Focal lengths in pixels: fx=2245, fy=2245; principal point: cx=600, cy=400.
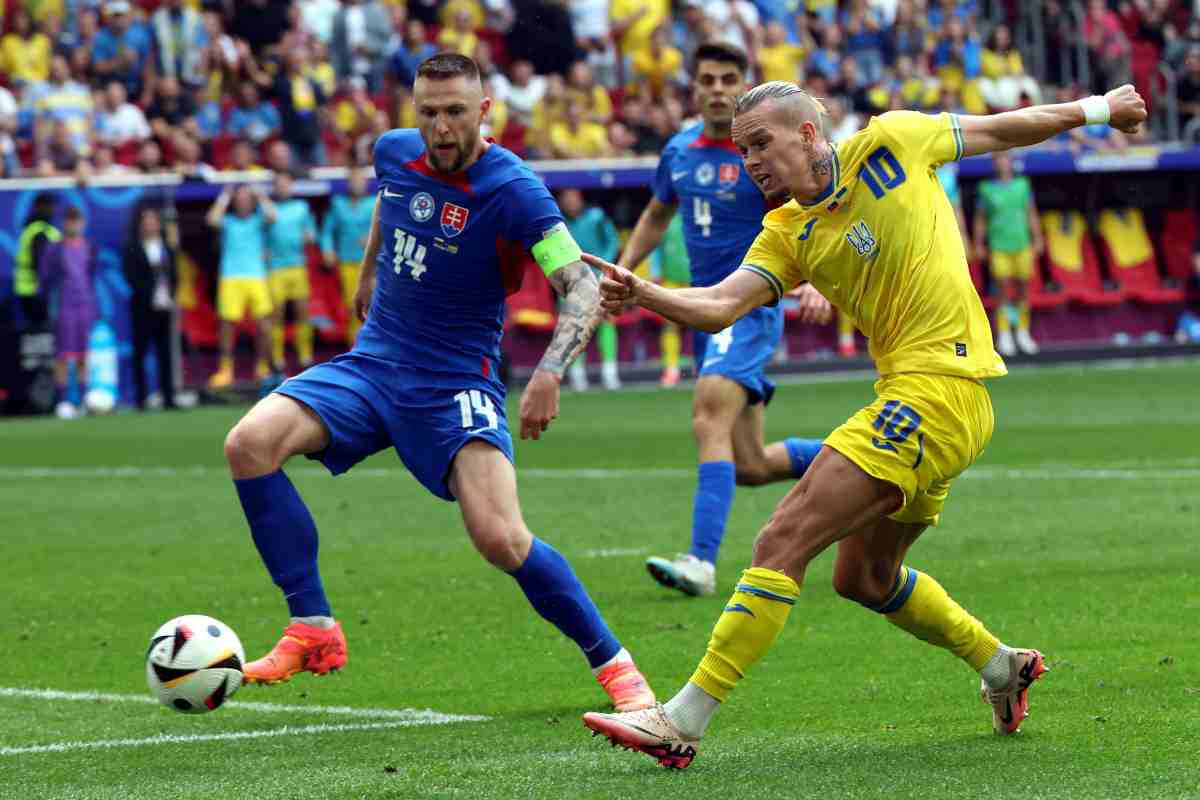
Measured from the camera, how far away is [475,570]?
11438 millimetres

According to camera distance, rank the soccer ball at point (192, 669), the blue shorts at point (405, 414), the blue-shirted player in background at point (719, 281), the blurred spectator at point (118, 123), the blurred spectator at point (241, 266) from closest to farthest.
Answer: the soccer ball at point (192, 669) < the blue shorts at point (405, 414) < the blue-shirted player in background at point (719, 281) < the blurred spectator at point (118, 123) < the blurred spectator at point (241, 266)

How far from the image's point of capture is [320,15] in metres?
27.1

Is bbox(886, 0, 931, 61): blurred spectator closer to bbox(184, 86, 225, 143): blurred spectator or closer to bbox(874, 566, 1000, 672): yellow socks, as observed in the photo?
bbox(184, 86, 225, 143): blurred spectator

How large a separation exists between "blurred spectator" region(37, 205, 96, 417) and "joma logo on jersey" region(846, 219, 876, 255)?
1837cm

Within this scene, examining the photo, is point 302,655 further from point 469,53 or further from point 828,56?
point 828,56

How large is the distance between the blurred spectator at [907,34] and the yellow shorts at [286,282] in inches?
380

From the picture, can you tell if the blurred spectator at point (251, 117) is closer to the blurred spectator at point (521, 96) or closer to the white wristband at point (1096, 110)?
the blurred spectator at point (521, 96)

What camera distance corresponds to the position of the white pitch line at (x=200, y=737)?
Result: 22.7ft

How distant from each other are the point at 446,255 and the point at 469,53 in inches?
772

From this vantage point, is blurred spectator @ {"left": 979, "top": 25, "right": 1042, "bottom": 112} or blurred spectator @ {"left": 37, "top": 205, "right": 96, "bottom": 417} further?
blurred spectator @ {"left": 979, "top": 25, "right": 1042, "bottom": 112}

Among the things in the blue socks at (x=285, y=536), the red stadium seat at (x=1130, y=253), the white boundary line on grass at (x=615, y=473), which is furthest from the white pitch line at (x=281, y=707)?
the red stadium seat at (x=1130, y=253)

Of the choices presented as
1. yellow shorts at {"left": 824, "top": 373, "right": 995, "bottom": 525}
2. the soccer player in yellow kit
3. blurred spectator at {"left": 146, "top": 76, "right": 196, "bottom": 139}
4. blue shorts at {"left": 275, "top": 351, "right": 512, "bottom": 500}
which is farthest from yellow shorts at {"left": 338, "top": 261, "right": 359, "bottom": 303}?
yellow shorts at {"left": 824, "top": 373, "right": 995, "bottom": 525}

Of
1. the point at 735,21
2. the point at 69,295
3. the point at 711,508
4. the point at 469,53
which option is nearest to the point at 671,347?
the point at 469,53

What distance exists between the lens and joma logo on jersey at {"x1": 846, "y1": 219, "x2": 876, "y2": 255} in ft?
21.6
